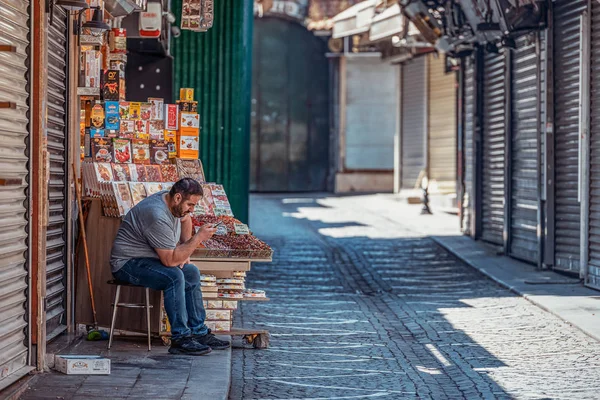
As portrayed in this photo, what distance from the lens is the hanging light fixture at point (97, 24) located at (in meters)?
9.95

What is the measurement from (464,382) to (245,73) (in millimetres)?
8982

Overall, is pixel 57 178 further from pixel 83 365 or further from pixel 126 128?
pixel 83 365

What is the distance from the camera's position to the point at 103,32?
35.3 feet

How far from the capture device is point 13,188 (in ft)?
24.1

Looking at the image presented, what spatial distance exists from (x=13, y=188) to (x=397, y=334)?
175 inches

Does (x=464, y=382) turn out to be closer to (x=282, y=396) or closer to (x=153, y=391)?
(x=282, y=396)

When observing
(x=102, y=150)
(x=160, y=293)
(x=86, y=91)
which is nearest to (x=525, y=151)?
(x=102, y=150)

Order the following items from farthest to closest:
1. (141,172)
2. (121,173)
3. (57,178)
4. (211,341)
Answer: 1. (141,172)
2. (121,173)
3. (57,178)
4. (211,341)

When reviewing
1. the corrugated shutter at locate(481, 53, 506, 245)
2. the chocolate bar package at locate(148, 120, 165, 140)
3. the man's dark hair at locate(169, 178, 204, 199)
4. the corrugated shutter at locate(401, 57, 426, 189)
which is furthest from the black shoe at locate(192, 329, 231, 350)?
the corrugated shutter at locate(401, 57, 426, 189)

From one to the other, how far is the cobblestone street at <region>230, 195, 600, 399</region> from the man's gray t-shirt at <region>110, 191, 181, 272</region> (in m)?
1.13

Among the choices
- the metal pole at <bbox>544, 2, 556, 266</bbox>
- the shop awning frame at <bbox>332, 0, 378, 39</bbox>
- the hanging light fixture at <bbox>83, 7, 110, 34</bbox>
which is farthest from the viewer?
the shop awning frame at <bbox>332, 0, 378, 39</bbox>

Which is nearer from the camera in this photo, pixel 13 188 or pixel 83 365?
pixel 13 188

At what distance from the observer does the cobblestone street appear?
26.1 feet

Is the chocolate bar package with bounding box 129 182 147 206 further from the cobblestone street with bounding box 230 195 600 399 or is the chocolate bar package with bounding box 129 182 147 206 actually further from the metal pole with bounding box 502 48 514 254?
the metal pole with bounding box 502 48 514 254
